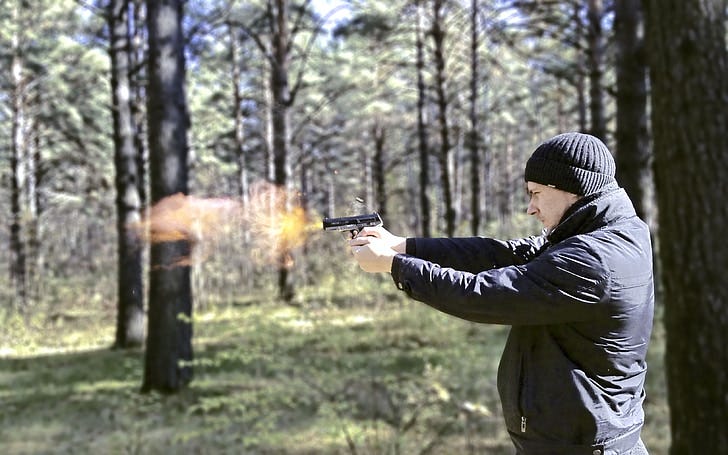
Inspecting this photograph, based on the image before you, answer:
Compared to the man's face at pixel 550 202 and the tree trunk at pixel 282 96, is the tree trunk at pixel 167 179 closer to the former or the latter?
the tree trunk at pixel 282 96

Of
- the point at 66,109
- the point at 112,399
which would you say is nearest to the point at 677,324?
the point at 112,399

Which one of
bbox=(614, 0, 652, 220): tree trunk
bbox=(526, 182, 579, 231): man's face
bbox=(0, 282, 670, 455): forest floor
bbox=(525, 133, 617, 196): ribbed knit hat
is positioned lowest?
bbox=(0, 282, 670, 455): forest floor

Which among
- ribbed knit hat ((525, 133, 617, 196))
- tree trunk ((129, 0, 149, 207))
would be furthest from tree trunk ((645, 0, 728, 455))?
tree trunk ((129, 0, 149, 207))

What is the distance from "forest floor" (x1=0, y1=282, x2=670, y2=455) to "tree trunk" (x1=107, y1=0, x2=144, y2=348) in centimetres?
81

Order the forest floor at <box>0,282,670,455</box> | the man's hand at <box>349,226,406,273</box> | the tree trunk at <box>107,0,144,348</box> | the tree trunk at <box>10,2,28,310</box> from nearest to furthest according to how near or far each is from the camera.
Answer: the man's hand at <box>349,226,406,273</box> → the forest floor at <box>0,282,670,455</box> → the tree trunk at <box>107,0,144,348</box> → the tree trunk at <box>10,2,28,310</box>

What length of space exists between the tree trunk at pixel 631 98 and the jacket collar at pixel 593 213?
5.57 m

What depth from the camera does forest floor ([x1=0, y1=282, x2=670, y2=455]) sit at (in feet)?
21.8

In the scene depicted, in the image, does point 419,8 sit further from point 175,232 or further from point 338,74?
point 175,232

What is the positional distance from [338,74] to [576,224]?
23399 millimetres

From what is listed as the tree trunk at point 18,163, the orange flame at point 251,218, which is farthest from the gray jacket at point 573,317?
the tree trunk at point 18,163

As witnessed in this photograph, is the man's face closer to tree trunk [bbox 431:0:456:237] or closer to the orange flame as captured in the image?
the orange flame

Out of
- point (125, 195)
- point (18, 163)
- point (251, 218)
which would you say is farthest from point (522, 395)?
point (18, 163)

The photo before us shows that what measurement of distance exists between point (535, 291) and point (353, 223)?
872 millimetres

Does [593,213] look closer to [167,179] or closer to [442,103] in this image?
[167,179]
